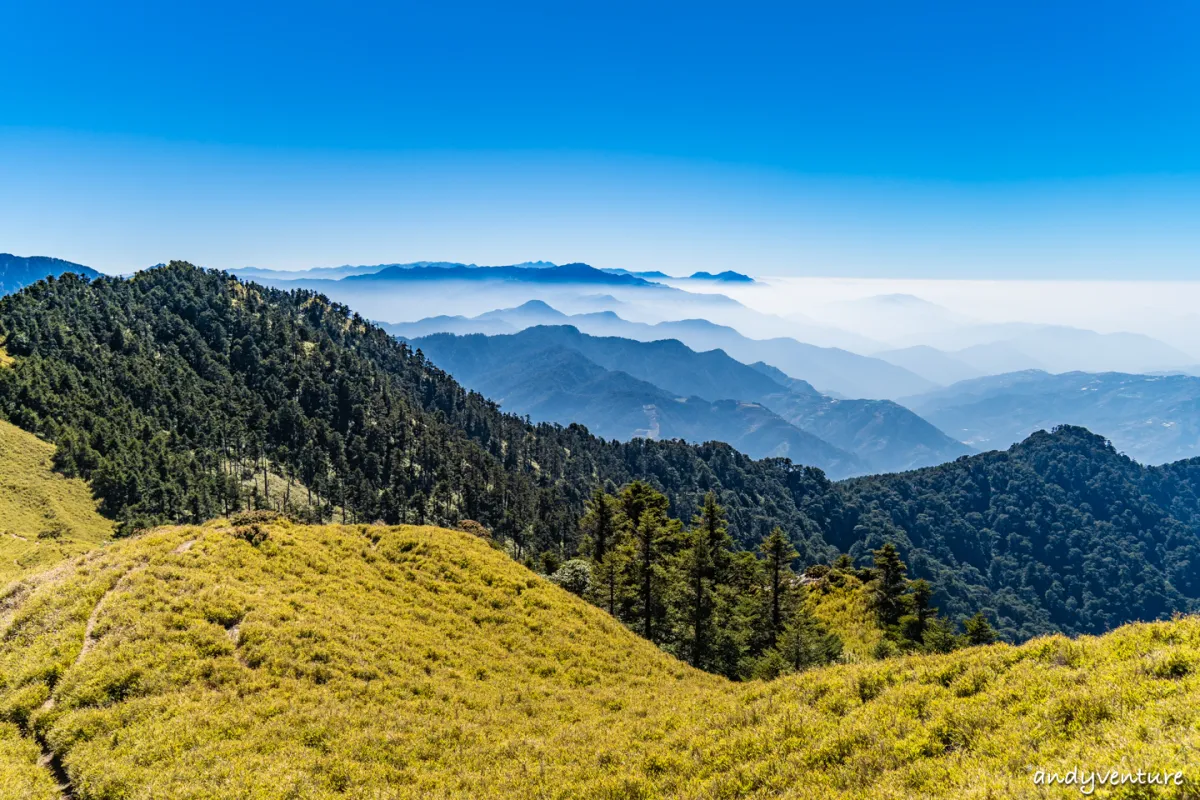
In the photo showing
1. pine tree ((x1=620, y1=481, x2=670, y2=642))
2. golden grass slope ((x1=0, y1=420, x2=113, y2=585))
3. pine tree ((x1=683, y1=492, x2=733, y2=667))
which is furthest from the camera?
golden grass slope ((x1=0, y1=420, x2=113, y2=585))

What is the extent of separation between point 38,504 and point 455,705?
125 meters

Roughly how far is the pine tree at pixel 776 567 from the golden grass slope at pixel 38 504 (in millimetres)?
84488

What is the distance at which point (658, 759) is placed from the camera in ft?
54.4

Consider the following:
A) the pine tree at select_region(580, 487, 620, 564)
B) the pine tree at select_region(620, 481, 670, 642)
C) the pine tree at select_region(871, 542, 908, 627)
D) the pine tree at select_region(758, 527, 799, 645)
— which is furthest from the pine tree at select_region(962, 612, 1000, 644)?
the pine tree at select_region(580, 487, 620, 564)

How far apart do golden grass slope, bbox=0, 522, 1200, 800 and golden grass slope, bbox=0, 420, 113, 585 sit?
66.7 meters

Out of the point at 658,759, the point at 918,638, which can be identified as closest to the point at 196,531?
the point at 658,759

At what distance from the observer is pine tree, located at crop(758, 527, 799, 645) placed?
166 feet

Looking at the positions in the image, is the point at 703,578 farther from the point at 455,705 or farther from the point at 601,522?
the point at 455,705

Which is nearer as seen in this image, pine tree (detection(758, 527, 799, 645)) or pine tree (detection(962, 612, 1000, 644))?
pine tree (detection(758, 527, 799, 645))

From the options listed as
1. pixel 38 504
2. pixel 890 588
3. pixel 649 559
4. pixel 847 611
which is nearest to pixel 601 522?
pixel 649 559

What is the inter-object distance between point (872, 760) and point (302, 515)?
160m

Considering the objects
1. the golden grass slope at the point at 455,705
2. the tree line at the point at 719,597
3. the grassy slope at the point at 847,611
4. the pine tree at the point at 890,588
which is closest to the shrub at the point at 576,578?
the tree line at the point at 719,597

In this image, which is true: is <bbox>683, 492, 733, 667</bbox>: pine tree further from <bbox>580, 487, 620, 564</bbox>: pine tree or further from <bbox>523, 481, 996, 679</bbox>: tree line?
<bbox>580, 487, 620, 564</bbox>: pine tree

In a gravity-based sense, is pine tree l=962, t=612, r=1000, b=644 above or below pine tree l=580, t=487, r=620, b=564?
below
